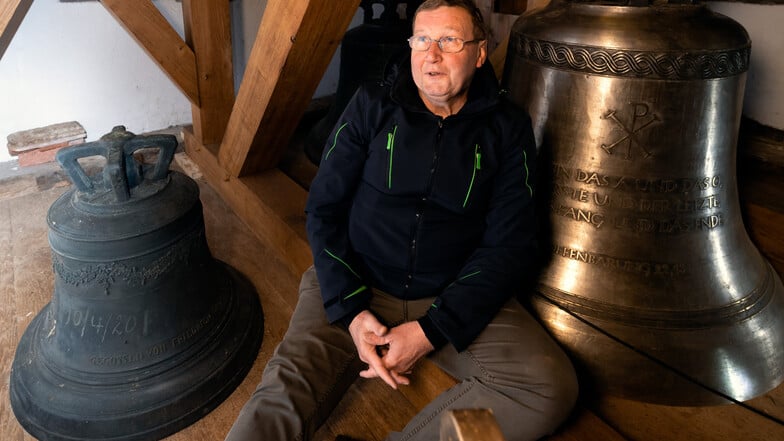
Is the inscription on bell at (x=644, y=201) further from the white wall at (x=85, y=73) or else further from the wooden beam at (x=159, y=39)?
the white wall at (x=85, y=73)

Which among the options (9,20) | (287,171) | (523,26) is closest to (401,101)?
(523,26)

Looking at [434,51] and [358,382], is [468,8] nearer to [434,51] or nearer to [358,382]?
[434,51]

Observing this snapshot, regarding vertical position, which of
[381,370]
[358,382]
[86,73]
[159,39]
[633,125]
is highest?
[633,125]

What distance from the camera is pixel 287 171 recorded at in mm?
2520

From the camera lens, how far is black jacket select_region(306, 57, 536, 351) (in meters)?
1.20

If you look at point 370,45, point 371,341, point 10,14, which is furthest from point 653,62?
point 10,14

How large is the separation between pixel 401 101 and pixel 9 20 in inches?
47.6

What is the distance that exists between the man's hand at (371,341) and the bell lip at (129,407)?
0.50m

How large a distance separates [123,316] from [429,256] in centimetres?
78

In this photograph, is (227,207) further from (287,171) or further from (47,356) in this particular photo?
(47,356)

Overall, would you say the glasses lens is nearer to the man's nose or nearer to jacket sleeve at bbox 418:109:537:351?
the man's nose

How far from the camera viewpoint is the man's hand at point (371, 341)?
1.16 meters

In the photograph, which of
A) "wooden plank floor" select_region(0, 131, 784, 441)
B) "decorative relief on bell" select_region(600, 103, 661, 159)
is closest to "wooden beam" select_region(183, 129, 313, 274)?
"wooden plank floor" select_region(0, 131, 784, 441)

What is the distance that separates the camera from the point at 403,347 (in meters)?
1.17
